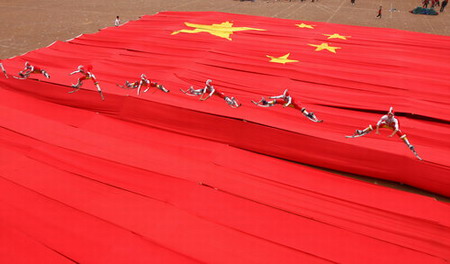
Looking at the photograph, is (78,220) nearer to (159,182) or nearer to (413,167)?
(159,182)

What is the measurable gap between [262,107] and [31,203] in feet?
15.5

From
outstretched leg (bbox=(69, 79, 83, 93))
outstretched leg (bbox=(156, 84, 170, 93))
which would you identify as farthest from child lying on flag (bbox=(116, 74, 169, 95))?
outstretched leg (bbox=(69, 79, 83, 93))

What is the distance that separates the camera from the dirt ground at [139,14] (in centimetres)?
1341

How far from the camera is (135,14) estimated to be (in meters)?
18.0

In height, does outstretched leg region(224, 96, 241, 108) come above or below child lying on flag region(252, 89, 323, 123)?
below

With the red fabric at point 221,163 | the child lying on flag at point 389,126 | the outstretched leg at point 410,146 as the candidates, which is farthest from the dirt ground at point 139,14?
the outstretched leg at point 410,146

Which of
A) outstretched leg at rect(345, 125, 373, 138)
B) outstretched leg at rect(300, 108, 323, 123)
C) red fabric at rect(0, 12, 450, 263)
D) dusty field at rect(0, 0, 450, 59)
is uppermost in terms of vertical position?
dusty field at rect(0, 0, 450, 59)

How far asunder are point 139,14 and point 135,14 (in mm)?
240

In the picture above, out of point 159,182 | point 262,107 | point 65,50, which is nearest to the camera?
point 159,182

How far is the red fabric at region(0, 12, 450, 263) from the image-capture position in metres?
3.91

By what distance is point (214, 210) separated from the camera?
442 cm

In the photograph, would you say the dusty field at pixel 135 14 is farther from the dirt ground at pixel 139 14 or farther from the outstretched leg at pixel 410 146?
the outstretched leg at pixel 410 146

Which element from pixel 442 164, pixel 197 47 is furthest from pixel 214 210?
pixel 197 47

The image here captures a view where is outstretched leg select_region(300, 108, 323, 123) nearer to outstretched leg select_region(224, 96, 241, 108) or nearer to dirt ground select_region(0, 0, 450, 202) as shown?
outstretched leg select_region(224, 96, 241, 108)
